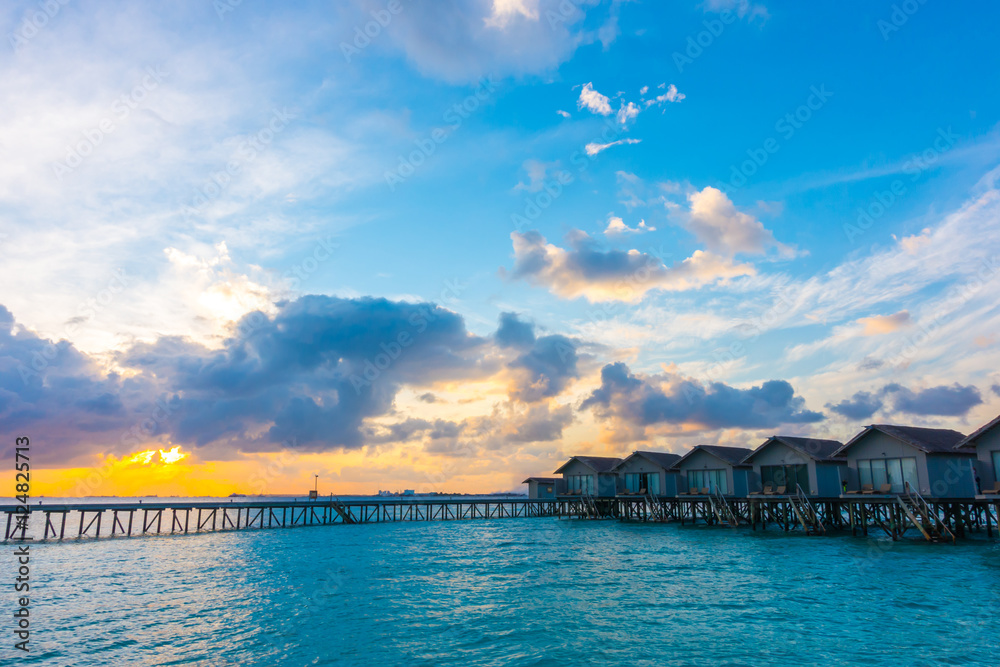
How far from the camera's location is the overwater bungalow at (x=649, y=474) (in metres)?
63.6

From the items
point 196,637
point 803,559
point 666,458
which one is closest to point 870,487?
point 803,559

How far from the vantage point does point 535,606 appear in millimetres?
23750

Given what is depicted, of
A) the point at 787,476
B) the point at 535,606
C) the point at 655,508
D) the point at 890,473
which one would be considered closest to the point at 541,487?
the point at 655,508

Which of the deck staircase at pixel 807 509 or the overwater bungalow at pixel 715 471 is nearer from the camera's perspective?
the deck staircase at pixel 807 509

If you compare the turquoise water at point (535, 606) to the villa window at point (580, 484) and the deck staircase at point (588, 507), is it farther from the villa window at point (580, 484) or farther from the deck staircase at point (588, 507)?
the villa window at point (580, 484)

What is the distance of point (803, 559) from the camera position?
33031 millimetres

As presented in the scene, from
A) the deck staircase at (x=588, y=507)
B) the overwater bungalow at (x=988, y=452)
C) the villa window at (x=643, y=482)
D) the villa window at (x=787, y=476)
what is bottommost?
the deck staircase at (x=588, y=507)

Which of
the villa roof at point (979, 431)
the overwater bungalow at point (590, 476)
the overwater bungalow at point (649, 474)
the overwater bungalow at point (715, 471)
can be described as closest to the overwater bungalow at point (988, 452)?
the villa roof at point (979, 431)

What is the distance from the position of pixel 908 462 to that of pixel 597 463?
3951cm

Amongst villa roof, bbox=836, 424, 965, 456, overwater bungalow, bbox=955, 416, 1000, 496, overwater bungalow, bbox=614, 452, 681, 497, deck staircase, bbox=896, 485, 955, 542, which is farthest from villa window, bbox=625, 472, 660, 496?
overwater bungalow, bbox=955, 416, 1000, 496

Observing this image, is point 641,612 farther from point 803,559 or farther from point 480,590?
point 803,559

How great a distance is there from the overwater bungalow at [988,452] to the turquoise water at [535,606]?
13.3 feet

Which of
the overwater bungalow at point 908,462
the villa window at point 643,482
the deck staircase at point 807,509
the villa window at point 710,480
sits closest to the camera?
the overwater bungalow at point 908,462

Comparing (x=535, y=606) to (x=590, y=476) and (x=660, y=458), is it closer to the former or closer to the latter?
(x=660, y=458)
